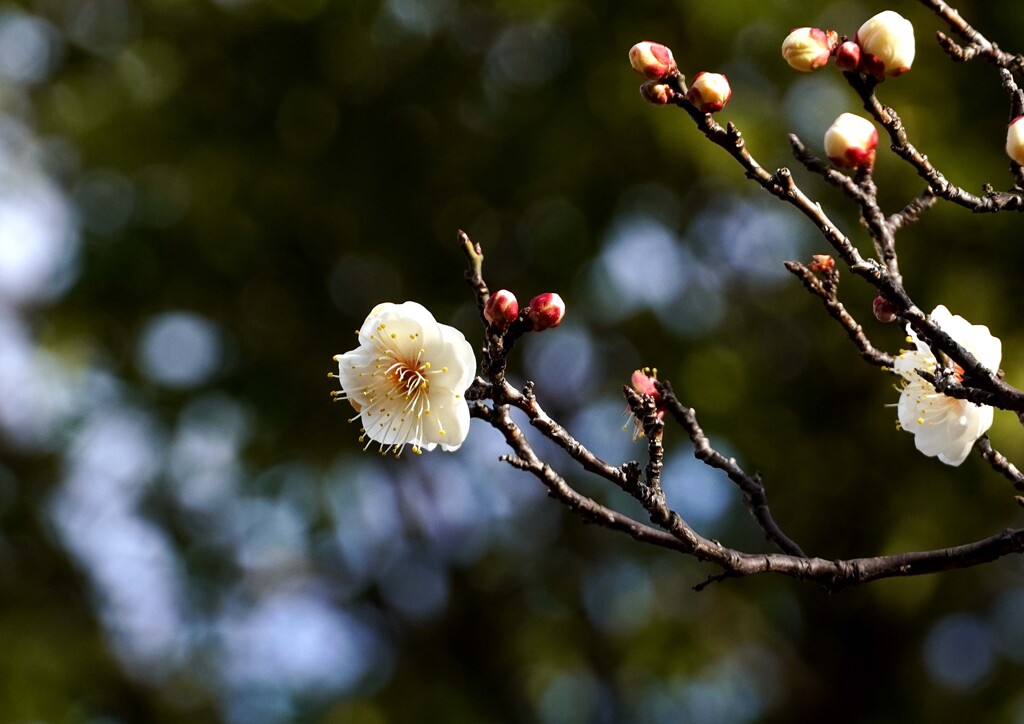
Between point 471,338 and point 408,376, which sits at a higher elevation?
point 408,376

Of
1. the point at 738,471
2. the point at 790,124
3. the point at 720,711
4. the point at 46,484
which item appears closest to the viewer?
the point at 738,471

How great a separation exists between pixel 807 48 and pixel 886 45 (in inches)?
3.6

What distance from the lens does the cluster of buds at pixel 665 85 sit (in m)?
1.22

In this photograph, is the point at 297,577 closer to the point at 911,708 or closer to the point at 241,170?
the point at 241,170

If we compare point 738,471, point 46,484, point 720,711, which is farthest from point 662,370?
point 46,484

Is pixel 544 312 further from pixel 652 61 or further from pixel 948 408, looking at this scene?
pixel 948 408

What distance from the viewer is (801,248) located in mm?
4102

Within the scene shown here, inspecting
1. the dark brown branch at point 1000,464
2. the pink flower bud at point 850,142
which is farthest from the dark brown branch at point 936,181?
the dark brown branch at point 1000,464

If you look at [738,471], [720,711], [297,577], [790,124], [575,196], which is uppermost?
[738,471]

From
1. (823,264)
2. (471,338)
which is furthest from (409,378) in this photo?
(471,338)

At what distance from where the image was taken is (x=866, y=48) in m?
1.31

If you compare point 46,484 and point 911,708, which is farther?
point 46,484

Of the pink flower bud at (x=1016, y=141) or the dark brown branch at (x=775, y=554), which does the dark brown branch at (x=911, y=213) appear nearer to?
the pink flower bud at (x=1016, y=141)

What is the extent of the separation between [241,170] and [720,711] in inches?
124
